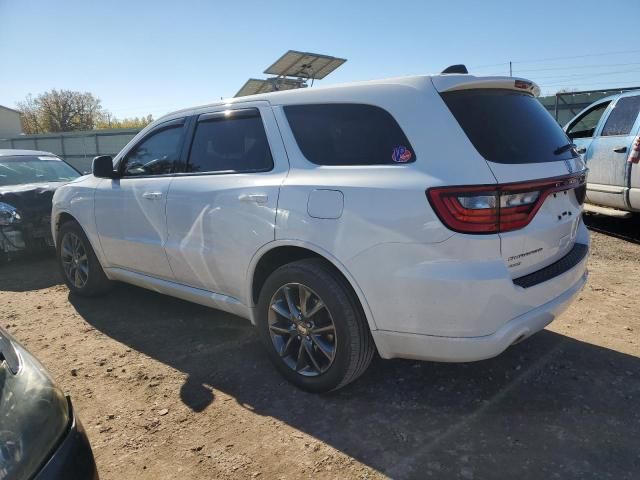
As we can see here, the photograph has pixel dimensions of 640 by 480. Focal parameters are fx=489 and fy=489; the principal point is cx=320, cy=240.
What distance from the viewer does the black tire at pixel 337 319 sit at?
2688 millimetres

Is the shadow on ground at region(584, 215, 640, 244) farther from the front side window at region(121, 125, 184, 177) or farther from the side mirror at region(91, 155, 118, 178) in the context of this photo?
the side mirror at region(91, 155, 118, 178)

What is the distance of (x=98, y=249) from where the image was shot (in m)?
4.55

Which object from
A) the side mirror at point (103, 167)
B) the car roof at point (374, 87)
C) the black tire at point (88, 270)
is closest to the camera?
the car roof at point (374, 87)

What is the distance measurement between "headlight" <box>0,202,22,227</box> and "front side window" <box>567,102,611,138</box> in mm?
8239

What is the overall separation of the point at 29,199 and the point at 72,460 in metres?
6.02

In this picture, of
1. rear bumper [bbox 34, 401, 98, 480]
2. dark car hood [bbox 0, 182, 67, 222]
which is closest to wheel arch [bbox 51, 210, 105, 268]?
dark car hood [bbox 0, 182, 67, 222]

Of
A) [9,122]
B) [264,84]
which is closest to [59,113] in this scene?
[9,122]

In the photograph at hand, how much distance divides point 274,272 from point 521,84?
183 centimetres

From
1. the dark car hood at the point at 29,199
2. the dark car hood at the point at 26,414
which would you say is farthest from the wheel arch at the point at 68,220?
the dark car hood at the point at 26,414

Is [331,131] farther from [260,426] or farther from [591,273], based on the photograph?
[591,273]

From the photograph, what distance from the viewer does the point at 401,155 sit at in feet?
8.34

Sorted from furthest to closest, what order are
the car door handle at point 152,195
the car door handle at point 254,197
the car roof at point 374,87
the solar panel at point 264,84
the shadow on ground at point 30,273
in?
the solar panel at point 264,84 → the shadow on ground at point 30,273 → the car door handle at point 152,195 → the car door handle at point 254,197 → the car roof at point 374,87

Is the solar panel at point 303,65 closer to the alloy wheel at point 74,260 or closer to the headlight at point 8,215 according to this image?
the headlight at point 8,215

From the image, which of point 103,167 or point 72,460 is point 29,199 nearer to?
point 103,167
